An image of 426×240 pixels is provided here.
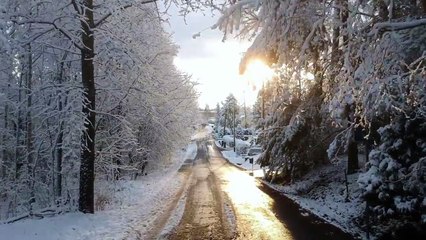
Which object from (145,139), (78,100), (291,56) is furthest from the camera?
(145,139)

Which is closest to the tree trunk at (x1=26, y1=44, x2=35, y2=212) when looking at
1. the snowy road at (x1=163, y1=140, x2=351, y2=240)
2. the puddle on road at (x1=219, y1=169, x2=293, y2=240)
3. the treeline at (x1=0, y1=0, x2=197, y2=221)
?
the treeline at (x1=0, y1=0, x2=197, y2=221)

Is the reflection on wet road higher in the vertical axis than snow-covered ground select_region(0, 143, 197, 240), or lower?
lower

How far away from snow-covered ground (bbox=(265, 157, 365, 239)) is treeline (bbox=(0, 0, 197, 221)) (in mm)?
6822

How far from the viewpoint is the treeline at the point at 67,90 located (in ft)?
41.2

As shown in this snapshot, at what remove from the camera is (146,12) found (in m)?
13.1

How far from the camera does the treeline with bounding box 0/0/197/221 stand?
12.6 meters

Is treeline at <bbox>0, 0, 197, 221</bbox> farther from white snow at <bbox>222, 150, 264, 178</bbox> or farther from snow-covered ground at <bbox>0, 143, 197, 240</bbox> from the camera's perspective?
white snow at <bbox>222, 150, 264, 178</bbox>

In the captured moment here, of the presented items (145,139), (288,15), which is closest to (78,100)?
(288,15)

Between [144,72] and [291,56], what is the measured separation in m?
6.89

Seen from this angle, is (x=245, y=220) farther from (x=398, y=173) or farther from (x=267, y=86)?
(x=398, y=173)

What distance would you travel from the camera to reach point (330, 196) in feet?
53.0

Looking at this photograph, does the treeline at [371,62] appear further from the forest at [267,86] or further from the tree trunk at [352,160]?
the tree trunk at [352,160]

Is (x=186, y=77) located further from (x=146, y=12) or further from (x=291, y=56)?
(x=291, y=56)

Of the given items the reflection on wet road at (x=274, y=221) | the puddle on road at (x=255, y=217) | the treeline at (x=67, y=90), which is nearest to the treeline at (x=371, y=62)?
the reflection on wet road at (x=274, y=221)
